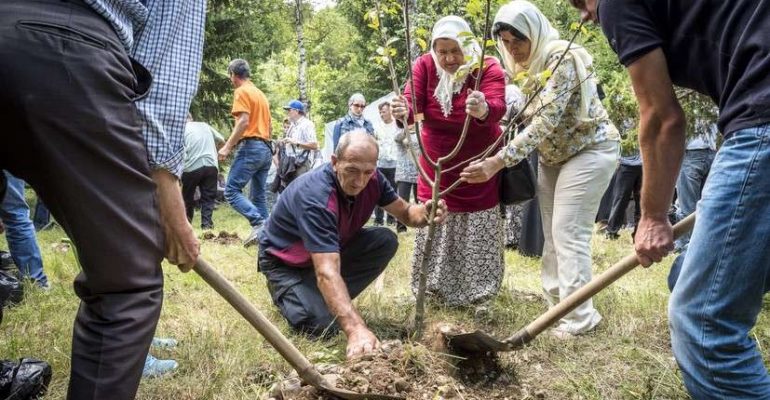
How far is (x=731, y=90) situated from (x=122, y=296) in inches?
61.7

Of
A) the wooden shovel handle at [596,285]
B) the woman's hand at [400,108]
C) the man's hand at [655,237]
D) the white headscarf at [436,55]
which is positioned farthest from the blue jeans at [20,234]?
the man's hand at [655,237]

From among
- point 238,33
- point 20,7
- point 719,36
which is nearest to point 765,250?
point 719,36

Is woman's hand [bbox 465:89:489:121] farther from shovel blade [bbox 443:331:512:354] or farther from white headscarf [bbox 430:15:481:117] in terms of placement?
shovel blade [bbox 443:331:512:354]

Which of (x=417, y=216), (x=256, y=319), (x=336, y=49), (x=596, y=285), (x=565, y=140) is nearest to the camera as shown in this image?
(x=256, y=319)

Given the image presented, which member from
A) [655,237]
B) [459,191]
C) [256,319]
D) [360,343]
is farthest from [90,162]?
[459,191]

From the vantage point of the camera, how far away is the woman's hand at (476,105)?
9.33ft

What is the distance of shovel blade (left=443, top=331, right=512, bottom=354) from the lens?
2461 mm

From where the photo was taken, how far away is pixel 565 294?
3.13 metres

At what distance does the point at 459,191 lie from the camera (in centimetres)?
353

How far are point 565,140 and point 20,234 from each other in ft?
10.7

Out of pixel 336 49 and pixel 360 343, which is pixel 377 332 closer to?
pixel 360 343

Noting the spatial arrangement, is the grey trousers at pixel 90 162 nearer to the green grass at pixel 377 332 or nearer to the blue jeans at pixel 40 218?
the green grass at pixel 377 332

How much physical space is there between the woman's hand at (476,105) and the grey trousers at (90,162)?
1.72 meters

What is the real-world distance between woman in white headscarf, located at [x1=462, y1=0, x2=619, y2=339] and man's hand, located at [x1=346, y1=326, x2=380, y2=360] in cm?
94
